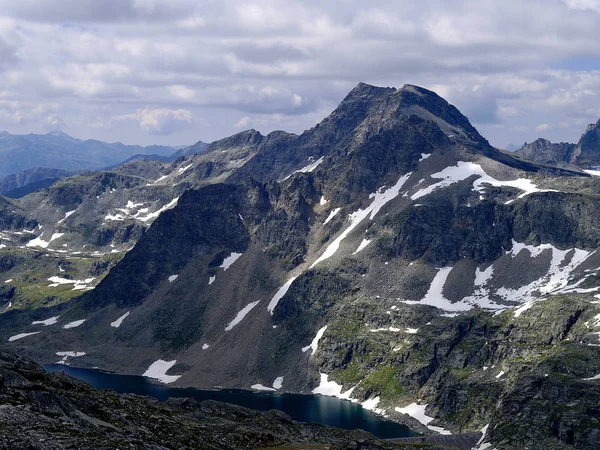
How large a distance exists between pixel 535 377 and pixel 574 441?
91.6 ft

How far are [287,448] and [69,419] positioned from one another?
38.7 metres

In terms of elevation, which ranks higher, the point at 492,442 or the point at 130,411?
the point at 130,411

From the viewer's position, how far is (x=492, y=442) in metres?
174

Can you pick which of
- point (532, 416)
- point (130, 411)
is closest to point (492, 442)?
point (532, 416)

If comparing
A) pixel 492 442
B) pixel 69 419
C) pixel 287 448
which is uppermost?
pixel 69 419

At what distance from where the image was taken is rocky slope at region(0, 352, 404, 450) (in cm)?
Result: 6831

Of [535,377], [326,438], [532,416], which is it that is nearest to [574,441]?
[532,416]

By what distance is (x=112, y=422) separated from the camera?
8462cm

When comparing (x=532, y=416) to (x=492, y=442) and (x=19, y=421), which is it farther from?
(x=19, y=421)

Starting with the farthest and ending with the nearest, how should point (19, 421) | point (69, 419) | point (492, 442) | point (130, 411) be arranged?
point (492, 442) → point (130, 411) → point (69, 419) → point (19, 421)

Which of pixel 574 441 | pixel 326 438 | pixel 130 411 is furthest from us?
pixel 574 441

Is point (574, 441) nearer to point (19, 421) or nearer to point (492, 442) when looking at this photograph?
point (492, 442)

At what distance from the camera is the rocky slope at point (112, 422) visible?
68312mm

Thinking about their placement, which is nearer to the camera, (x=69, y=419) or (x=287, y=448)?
(x=69, y=419)
